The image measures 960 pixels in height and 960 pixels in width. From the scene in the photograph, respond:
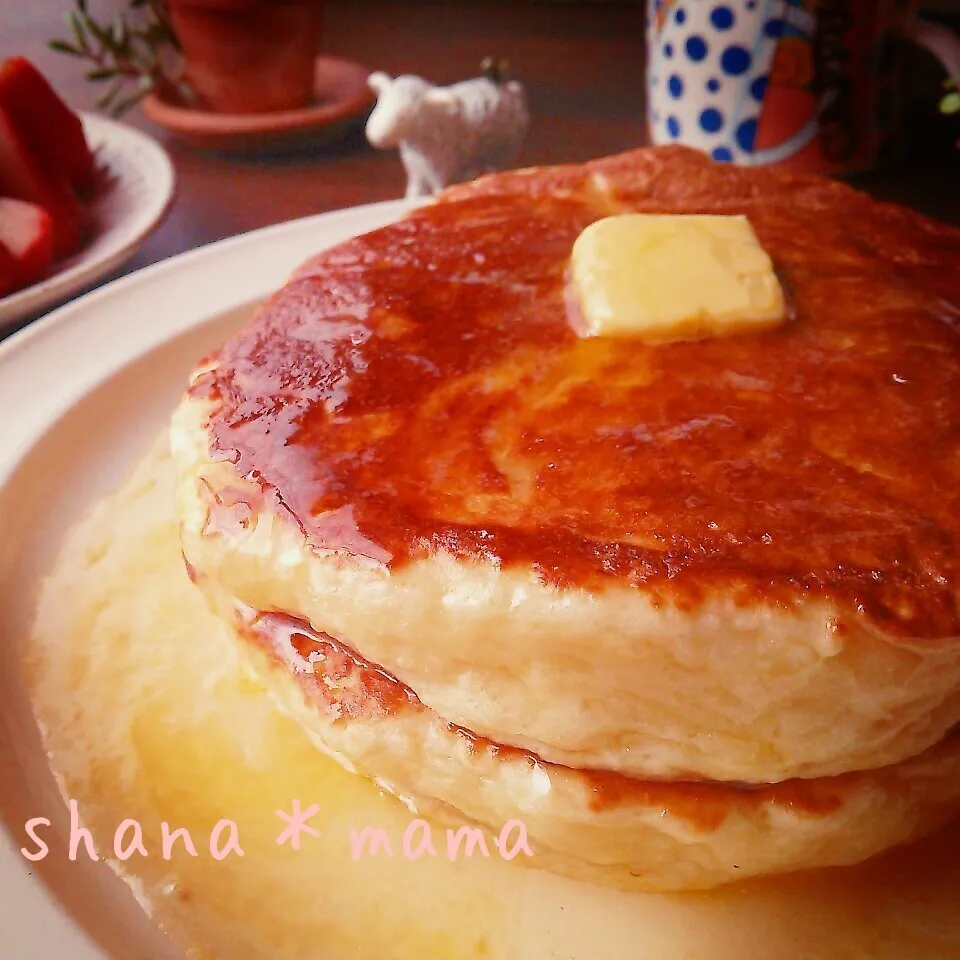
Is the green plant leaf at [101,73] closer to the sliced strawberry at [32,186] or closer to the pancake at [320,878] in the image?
the sliced strawberry at [32,186]

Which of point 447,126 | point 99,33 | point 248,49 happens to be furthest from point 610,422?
point 99,33

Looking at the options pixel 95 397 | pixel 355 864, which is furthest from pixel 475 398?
pixel 95 397

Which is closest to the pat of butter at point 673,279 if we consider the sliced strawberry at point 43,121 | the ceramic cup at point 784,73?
the ceramic cup at point 784,73

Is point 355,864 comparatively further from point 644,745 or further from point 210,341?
point 210,341

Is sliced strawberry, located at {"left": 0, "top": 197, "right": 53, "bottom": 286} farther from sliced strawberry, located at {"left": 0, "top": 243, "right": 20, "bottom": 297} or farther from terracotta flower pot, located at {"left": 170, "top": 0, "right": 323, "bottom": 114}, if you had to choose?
terracotta flower pot, located at {"left": 170, "top": 0, "right": 323, "bottom": 114}

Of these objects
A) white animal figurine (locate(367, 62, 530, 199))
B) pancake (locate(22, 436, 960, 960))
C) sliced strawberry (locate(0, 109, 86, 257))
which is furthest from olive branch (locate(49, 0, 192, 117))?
pancake (locate(22, 436, 960, 960))

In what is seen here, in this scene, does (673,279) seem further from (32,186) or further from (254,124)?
(254,124)
